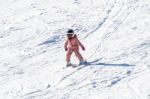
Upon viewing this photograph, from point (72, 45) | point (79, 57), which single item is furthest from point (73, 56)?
point (72, 45)

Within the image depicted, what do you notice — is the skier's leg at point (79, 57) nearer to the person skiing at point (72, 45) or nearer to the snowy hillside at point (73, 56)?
the person skiing at point (72, 45)

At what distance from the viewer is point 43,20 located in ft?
71.3

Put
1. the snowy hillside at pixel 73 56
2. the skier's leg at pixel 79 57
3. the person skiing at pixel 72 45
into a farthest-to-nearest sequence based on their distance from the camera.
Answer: the skier's leg at pixel 79 57
the person skiing at pixel 72 45
the snowy hillside at pixel 73 56

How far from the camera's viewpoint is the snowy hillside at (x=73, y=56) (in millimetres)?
13898

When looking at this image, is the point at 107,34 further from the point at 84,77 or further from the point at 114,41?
the point at 84,77

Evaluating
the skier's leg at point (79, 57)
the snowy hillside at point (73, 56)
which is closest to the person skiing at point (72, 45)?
the skier's leg at point (79, 57)

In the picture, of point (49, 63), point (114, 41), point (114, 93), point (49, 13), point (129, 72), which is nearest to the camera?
point (114, 93)

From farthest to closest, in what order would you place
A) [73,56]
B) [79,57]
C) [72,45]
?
[73,56]
[79,57]
[72,45]

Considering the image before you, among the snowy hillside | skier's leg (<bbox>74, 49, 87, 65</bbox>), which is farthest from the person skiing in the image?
the snowy hillside

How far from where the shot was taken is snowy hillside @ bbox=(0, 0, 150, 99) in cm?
1390

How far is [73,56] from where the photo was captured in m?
16.7

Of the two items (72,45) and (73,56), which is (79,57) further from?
(73,56)

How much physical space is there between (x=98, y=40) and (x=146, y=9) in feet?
13.2

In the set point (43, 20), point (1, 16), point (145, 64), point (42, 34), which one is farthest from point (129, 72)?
point (1, 16)
